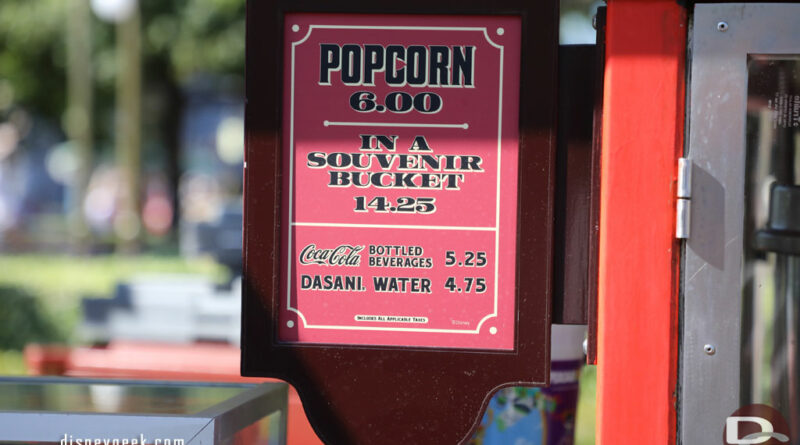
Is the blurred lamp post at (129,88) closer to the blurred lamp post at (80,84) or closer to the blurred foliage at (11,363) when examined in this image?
the blurred lamp post at (80,84)

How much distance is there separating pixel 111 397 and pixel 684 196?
1.18 m

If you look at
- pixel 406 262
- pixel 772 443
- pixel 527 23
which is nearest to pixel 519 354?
pixel 406 262

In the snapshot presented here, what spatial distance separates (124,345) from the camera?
3.19 m

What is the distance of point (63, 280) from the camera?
37.4 feet

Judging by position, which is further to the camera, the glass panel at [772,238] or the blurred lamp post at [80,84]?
the blurred lamp post at [80,84]

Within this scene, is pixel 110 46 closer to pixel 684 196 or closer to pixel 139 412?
pixel 139 412

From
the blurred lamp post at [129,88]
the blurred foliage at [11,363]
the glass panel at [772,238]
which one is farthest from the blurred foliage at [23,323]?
the blurred lamp post at [129,88]

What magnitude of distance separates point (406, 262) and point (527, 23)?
19.5 inches

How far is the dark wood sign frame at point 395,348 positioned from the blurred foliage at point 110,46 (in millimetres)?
13146

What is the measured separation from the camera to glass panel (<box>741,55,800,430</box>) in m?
1.62

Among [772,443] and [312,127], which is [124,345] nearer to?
[312,127]

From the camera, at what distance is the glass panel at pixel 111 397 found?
168 centimetres

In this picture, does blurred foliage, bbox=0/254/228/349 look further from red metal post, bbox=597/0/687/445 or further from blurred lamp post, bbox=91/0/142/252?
red metal post, bbox=597/0/687/445

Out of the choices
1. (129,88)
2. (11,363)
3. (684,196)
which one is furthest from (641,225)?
A: (129,88)
